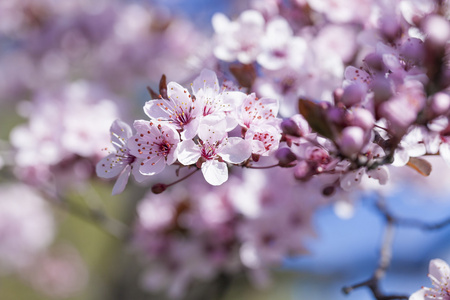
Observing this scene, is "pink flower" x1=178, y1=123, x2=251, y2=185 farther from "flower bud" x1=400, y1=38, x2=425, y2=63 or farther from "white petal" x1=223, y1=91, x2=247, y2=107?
"flower bud" x1=400, y1=38, x2=425, y2=63

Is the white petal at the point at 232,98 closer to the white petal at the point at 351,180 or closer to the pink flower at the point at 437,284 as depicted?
the white petal at the point at 351,180

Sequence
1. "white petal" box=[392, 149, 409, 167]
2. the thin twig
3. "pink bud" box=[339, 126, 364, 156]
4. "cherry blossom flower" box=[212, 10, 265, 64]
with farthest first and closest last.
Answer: the thin twig → "cherry blossom flower" box=[212, 10, 265, 64] → "white petal" box=[392, 149, 409, 167] → "pink bud" box=[339, 126, 364, 156]

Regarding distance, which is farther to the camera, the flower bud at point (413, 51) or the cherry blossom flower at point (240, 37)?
the cherry blossom flower at point (240, 37)

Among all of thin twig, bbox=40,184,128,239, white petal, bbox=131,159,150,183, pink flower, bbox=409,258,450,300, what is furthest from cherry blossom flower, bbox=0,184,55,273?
pink flower, bbox=409,258,450,300

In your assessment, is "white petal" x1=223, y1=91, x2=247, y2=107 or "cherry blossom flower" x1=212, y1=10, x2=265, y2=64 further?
"cherry blossom flower" x1=212, y1=10, x2=265, y2=64

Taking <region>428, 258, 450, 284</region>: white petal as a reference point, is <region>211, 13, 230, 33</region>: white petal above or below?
above

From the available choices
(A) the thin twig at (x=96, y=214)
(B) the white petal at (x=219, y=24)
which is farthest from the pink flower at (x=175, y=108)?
(A) the thin twig at (x=96, y=214)

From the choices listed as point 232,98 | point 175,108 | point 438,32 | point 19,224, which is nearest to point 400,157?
point 438,32
